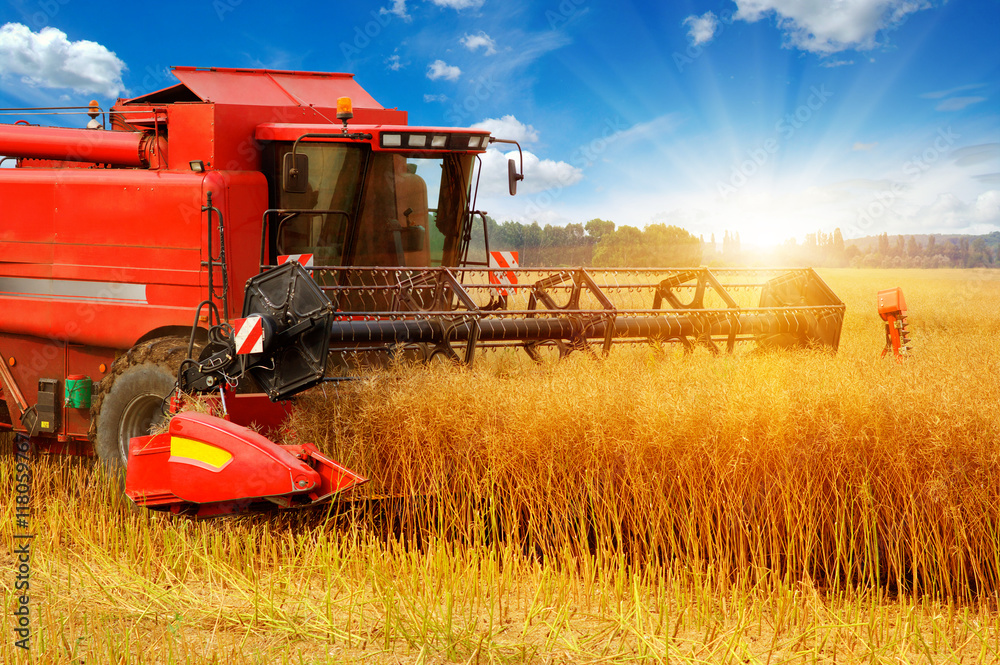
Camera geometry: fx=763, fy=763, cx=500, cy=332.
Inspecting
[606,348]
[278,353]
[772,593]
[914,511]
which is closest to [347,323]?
[278,353]

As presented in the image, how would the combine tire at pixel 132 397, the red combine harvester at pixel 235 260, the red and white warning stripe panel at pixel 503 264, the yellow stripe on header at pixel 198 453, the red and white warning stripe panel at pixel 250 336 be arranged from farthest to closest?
the red and white warning stripe panel at pixel 503 264
the red combine harvester at pixel 235 260
the combine tire at pixel 132 397
the red and white warning stripe panel at pixel 250 336
the yellow stripe on header at pixel 198 453

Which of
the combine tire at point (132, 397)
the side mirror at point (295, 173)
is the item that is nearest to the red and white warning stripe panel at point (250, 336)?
the combine tire at point (132, 397)

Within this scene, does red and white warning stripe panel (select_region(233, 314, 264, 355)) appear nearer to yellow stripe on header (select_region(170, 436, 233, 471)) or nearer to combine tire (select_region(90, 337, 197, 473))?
yellow stripe on header (select_region(170, 436, 233, 471))

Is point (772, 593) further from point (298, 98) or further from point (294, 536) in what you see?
point (298, 98)

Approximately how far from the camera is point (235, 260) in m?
4.38

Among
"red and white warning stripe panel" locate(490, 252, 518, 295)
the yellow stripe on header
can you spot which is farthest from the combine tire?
"red and white warning stripe panel" locate(490, 252, 518, 295)

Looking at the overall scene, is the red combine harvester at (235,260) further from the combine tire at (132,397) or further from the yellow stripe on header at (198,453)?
the yellow stripe on header at (198,453)

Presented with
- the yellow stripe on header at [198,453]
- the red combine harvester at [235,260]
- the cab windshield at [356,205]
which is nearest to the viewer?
the yellow stripe on header at [198,453]

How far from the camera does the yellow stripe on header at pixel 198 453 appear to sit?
281cm

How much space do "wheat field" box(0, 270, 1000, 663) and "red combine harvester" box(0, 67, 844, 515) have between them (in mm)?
664

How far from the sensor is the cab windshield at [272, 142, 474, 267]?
4617 millimetres

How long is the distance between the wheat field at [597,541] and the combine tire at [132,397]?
0.61 meters

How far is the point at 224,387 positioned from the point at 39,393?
215 centimetres

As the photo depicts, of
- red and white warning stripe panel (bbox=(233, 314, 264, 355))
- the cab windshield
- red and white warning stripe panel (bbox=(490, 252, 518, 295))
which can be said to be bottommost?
red and white warning stripe panel (bbox=(233, 314, 264, 355))
